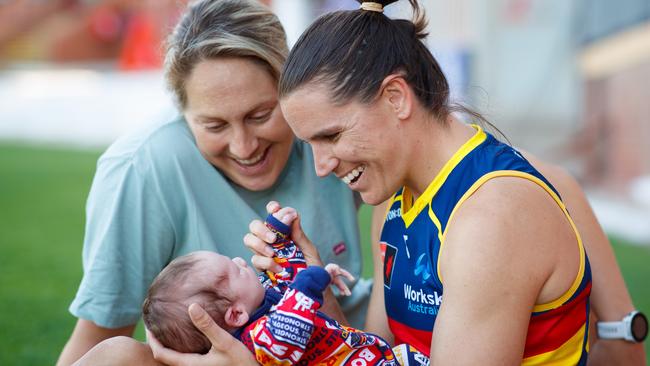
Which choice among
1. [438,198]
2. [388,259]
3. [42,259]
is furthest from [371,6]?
[42,259]

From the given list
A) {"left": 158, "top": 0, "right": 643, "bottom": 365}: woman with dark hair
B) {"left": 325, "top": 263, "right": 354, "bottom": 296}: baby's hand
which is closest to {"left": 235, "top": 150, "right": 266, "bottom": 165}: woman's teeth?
{"left": 325, "top": 263, "right": 354, "bottom": 296}: baby's hand

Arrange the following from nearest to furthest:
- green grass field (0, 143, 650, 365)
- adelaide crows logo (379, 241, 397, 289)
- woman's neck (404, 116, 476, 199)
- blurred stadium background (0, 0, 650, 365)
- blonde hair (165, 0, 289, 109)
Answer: woman's neck (404, 116, 476, 199)
adelaide crows logo (379, 241, 397, 289)
blonde hair (165, 0, 289, 109)
green grass field (0, 143, 650, 365)
blurred stadium background (0, 0, 650, 365)

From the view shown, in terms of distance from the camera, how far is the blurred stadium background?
20.2 feet

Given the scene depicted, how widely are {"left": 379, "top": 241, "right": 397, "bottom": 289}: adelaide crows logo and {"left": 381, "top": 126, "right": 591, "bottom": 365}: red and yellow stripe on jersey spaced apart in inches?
1.1

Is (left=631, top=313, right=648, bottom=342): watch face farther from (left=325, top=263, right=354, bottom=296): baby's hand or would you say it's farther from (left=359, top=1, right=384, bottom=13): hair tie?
(left=359, top=1, right=384, bottom=13): hair tie

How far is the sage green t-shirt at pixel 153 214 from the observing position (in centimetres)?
320

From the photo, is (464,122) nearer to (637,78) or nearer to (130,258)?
(130,258)

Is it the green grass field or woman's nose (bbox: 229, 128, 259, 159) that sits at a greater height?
woman's nose (bbox: 229, 128, 259, 159)

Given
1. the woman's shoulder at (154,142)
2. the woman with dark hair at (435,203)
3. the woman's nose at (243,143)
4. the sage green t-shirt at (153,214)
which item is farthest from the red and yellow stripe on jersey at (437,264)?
the woman's shoulder at (154,142)

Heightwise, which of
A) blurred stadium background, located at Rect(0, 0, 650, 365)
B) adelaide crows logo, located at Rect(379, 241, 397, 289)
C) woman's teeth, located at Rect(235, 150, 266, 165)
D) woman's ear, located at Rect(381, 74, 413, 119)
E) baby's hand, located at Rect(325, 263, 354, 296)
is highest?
woman's ear, located at Rect(381, 74, 413, 119)

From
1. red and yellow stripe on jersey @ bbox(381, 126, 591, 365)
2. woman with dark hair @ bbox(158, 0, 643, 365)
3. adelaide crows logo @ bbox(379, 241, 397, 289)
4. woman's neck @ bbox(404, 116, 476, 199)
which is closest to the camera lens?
woman with dark hair @ bbox(158, 0, 643, 365)

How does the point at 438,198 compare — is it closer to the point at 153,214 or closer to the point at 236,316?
the point at 236,316

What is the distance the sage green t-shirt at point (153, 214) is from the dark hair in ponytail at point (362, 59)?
2.70ft

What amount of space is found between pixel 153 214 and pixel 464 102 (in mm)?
1279
